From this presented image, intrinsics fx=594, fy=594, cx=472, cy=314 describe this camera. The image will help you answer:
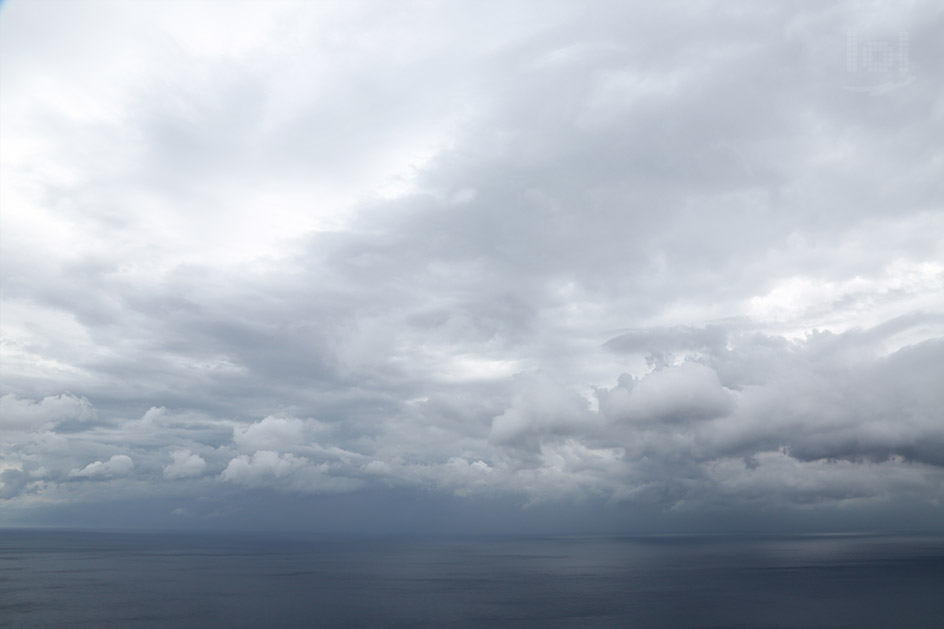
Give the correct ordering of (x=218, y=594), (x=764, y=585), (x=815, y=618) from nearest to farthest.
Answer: (x=815, y=618)
(x=218, y=594)
(x=764, y=585)

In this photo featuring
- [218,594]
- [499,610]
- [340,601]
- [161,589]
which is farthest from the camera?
[161,589]

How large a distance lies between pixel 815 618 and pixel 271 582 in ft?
399

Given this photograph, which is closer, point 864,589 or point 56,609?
point 56,609

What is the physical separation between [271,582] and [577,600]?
80090 mm

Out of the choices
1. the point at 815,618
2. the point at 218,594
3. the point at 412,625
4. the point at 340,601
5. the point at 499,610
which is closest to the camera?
the point at 412,625

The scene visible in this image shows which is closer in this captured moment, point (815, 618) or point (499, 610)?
point (815, 618)

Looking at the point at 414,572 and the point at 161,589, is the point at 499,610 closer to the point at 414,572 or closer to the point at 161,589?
the point at 161,589

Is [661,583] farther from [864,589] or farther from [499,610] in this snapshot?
[499,610]

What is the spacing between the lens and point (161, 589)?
134375 mm

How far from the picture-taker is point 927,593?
131875mm

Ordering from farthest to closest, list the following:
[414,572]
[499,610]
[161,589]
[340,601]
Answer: [414,572] → [161,589] → [340,601] → [499,610]

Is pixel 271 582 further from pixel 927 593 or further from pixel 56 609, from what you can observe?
pixel 927 593

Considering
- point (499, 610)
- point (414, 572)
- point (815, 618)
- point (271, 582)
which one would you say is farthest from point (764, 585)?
point (271, 582)

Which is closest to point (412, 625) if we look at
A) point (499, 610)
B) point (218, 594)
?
point (499, 610)
